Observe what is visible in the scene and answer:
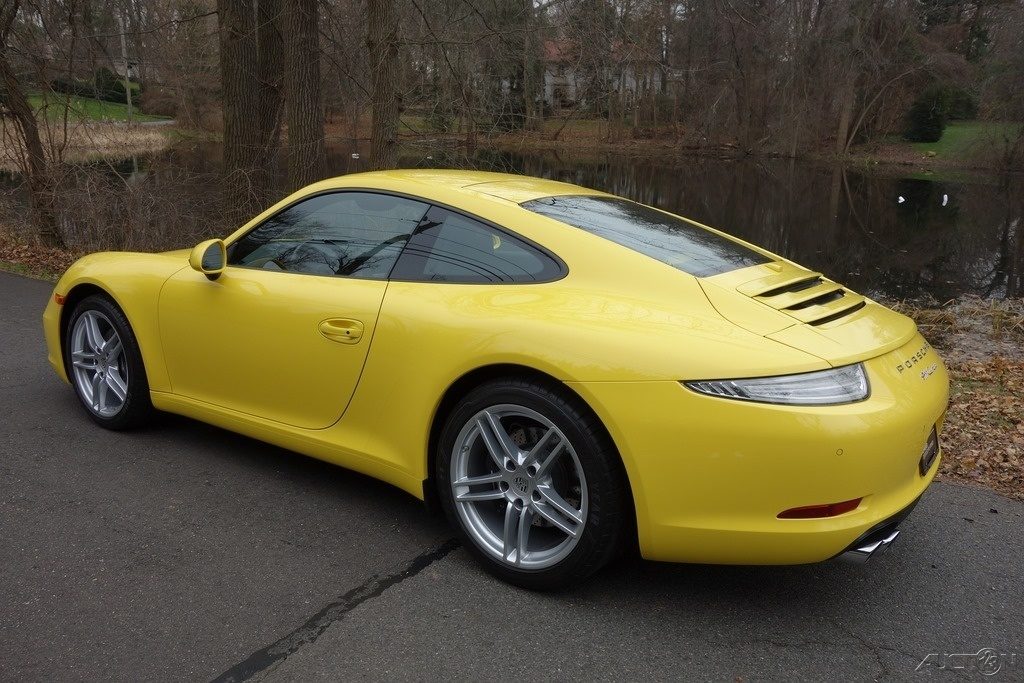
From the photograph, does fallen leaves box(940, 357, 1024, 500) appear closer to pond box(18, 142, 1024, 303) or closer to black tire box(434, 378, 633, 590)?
black tire box(434, 378, 633, 590)

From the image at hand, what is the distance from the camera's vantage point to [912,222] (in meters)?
21.0

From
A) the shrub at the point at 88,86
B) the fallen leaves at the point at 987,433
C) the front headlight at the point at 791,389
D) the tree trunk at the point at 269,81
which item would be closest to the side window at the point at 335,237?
the front headlight at the point at 791,389

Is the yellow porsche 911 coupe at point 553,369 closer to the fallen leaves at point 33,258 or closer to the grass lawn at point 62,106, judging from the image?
the fallen leaves at point 33,258

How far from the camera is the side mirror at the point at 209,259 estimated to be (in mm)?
3912

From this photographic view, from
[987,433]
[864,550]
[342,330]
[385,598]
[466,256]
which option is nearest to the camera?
[864,550]

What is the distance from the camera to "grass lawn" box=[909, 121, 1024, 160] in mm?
33000

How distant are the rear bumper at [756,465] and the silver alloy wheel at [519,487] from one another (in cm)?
25

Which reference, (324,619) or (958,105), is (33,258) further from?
(958,105)

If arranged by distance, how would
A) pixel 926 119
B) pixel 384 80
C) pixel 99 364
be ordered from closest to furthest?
pixel 99 364
pixel 384 80
pixel 926 119

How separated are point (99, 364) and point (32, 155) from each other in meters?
8.45

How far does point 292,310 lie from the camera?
3.67 metres

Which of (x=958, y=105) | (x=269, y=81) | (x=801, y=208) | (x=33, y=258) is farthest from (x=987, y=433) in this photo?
(x=958, y=105)

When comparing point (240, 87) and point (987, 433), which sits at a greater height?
point (240, 87)

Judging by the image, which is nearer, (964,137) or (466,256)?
(466,256)
